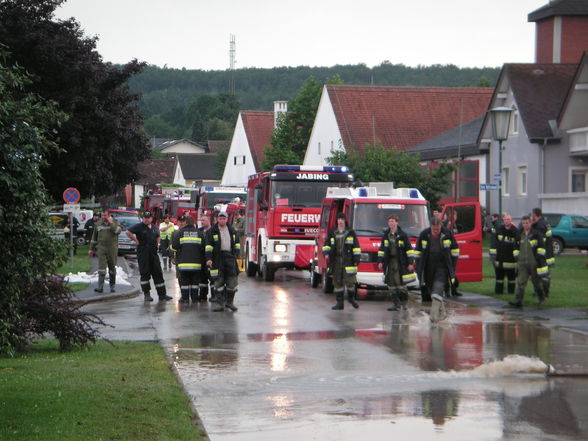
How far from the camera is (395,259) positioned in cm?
1897

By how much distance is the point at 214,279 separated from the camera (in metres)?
19.2

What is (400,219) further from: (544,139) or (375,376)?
(544,139)

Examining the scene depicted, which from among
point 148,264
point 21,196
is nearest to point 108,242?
point 148,264

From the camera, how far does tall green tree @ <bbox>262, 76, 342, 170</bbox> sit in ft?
238

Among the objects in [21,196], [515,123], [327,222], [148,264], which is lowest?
[148,264]

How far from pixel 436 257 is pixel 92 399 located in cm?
880

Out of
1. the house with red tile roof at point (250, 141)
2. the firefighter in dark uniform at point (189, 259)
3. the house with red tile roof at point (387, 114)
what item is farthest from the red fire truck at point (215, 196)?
the house with red tile roof at point (250, 141)

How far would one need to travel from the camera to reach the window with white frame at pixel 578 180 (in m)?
47.2

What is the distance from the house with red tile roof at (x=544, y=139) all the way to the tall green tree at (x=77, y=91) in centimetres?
1738

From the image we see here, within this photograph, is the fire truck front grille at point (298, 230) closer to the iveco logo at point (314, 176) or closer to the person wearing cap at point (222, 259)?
the iveco logo at point (314, 176)

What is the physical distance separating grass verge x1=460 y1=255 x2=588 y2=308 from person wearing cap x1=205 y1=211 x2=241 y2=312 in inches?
219

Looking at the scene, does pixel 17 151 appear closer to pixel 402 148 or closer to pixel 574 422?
pixel 574 422

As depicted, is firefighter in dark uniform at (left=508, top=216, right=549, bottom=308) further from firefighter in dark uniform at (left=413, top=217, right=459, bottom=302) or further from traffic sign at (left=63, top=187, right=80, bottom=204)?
traffic sign at (left=63, top=187, right=80, bottom=204)

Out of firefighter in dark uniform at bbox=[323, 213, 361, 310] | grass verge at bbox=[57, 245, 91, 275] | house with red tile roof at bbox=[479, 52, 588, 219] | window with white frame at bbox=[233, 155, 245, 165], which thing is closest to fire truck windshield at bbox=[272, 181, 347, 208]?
grass verge at bbox=[57, 245, 91, 275]
